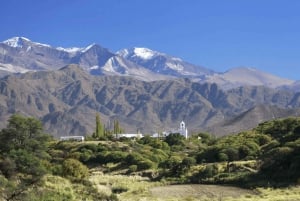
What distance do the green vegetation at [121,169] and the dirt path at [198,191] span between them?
1187mm

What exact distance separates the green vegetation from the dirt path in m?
1.19

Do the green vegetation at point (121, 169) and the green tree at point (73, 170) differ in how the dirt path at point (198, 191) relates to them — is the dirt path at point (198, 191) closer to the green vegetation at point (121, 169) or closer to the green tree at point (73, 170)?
the green vegetation at point (121, 169)

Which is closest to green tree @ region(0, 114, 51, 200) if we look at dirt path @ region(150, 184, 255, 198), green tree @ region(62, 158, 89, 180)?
green tree @ region(62, 158, 89, 180)

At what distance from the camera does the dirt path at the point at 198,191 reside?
39.0 metres

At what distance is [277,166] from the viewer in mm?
46375

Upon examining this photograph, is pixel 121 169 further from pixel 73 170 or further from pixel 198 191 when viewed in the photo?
pixel 198 191

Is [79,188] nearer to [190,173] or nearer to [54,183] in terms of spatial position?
[54,183]

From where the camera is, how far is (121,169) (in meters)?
62.6

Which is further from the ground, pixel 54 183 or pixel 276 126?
pixel 276 126

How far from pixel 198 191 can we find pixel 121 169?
22.6 meters

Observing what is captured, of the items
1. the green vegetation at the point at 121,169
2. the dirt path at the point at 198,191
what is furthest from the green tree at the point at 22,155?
the dirt path at the point at 198,191

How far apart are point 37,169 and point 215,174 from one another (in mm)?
17996

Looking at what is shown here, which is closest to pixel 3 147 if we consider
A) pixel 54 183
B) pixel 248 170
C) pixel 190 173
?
pixel 54 183

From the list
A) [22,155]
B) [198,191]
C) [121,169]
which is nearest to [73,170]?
[22,155]
